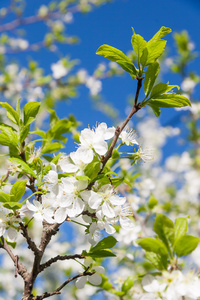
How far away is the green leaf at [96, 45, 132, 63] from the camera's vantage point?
Answer: 789 millimetres

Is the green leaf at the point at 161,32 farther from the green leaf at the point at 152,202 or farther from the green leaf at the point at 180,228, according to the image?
the green leaf at the point at 152,202

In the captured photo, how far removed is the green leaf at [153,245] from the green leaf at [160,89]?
0.39 m

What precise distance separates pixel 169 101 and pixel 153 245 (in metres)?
0.39

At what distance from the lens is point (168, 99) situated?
0.81 m

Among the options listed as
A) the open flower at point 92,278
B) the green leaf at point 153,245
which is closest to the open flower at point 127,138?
the green leaf at point 153,245

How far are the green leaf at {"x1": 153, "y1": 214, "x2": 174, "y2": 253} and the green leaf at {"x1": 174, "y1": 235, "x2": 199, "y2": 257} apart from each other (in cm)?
3

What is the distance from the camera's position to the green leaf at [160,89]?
2.65ft

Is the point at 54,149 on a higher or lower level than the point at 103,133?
lower

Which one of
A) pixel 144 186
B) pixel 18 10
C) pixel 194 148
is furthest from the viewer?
pixel 194 148

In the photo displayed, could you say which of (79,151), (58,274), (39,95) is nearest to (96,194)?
(79,151)

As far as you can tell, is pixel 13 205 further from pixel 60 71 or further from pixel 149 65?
pixel 60 71

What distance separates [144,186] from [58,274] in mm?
2875

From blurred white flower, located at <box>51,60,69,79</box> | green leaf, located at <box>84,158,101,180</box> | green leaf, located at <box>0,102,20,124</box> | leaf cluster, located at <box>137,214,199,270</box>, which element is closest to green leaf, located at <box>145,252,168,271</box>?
leaf cluster, located at <box>137,214,199,270</box>

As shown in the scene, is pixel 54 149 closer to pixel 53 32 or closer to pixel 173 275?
pixel 173 275
